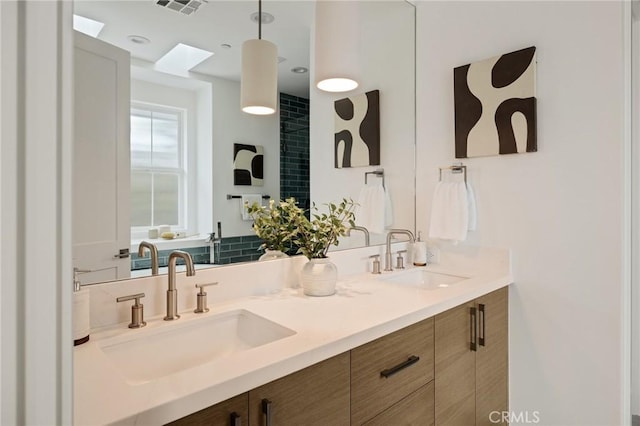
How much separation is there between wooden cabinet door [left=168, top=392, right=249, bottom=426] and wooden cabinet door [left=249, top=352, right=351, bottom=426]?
2 cm

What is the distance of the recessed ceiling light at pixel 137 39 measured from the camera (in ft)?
4.02

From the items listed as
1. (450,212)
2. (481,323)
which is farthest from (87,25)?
(481,323)

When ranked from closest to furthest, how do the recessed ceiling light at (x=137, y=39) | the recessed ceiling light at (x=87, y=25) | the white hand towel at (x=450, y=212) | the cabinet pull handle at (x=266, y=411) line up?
the cabinet pull handle at (x=266, y=411) < the recessed ceiling light at (x=87, y=25) < the recessed ceiling light at (x=137, y=39) < the white hand towel at (x=450, y=212)

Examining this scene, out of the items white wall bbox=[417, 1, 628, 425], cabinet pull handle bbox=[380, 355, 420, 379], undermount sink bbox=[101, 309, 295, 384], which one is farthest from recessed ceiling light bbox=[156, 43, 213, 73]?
white wall bbox=[417, 1, 628, 425]

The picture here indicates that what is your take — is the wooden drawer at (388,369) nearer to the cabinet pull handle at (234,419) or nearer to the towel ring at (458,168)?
the cabinet pull handle at (234,419)

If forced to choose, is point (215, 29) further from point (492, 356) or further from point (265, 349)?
point (492, 356)

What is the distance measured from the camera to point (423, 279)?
2074 millimetres

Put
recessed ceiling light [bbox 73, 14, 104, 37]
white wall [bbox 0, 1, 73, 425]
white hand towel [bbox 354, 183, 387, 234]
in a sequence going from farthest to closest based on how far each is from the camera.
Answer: white hand towel [bbox 354, 183, 387, 234] → recessed ceiling light [bbox 73, 14, 104, 37] → white wall [bbox 0, 1, 73, 425]

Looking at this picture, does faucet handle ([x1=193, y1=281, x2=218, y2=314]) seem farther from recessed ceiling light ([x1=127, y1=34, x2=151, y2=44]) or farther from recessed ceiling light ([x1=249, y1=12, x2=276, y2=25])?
recessed ceiling light ([x1=249, y1=12, x2=276, y2=25])

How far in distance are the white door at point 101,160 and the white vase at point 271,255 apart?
514 millimetres

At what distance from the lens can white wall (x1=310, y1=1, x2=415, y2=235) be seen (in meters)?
2.09

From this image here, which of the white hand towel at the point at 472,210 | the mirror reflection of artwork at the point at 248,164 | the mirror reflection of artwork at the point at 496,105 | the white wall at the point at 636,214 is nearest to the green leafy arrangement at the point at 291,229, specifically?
the mirror reflection of artwork at the point at 248,164

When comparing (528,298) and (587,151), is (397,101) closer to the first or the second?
(587,151)

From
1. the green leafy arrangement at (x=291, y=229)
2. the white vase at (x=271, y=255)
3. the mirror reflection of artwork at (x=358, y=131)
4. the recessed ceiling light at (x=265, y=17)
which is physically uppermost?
the recessed ceiling light at (x=265, y=17)
